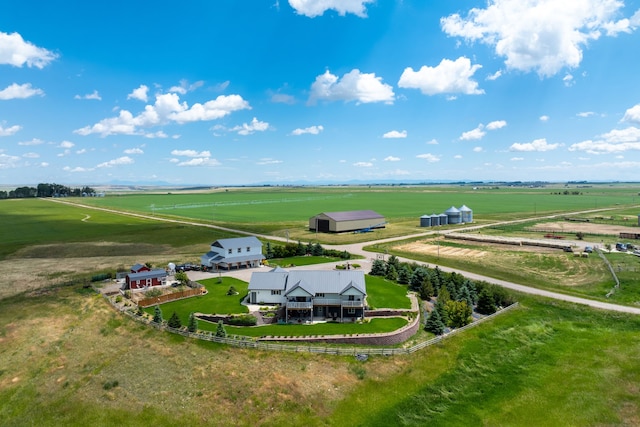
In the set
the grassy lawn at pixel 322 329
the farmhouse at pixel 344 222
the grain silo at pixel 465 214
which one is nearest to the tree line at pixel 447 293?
the grassy lawn at pixel 322 329

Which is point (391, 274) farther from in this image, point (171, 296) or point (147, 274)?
point (147, 274)

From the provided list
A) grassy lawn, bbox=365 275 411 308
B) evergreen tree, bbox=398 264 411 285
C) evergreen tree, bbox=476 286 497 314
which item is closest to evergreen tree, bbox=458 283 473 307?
evergreen tree, bbox=476 286 497 314

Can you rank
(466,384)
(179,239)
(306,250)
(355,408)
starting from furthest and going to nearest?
(179,239)
(306,250)
(466,384)
(355,408)

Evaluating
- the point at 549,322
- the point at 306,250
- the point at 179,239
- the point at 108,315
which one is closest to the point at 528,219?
the point at 306,250

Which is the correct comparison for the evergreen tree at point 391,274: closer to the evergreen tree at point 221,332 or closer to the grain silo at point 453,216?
the evergreen tree at point 221,332

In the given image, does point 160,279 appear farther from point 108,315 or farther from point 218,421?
point 218,421

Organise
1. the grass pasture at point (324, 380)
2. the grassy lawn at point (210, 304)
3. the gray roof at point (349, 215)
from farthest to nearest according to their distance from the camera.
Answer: the gray roof at point (349, 215), the grassy lawn at point (210, 304), the grass pasture at point (324, 380)

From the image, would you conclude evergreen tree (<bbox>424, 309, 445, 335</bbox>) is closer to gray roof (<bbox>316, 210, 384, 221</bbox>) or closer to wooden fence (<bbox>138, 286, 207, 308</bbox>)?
wooden fence (<bbox>138, 286, 207, 308</bbox>)
